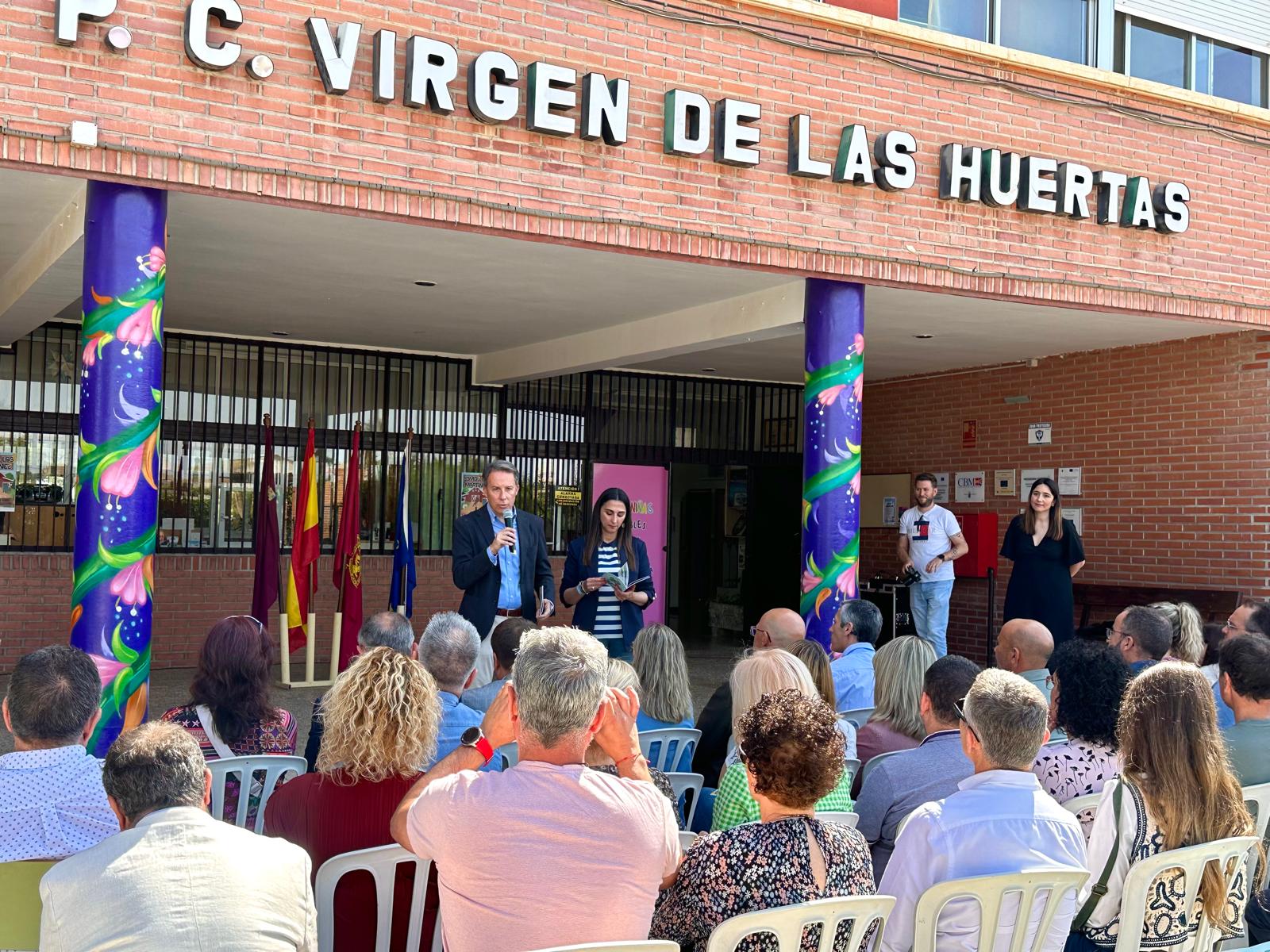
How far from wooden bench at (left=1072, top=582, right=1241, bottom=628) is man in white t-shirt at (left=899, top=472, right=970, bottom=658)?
1021mm

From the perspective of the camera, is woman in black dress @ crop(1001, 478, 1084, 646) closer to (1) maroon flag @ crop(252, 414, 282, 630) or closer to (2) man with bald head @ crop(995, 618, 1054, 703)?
(2) man with bald head @ crop(995, 618, 1054, 703)

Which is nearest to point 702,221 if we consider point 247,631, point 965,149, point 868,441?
point 965,149

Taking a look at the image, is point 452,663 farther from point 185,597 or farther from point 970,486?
point 970,486

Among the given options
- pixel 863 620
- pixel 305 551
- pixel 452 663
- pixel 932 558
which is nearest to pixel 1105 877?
pixel 452 663

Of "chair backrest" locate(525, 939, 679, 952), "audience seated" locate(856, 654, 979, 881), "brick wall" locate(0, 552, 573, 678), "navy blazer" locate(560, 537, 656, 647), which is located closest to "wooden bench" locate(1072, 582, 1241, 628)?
"navy blazer" locate(560, 537, 656, 647)

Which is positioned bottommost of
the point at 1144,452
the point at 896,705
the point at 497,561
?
the point at 896,705

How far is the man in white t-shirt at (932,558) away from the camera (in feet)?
31.1

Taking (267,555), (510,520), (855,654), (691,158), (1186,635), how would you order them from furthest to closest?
(267,555)
(691,158)
(510,520)
(1186,635)
(855,654)

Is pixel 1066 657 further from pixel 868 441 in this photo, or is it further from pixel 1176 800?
pixel 868 441

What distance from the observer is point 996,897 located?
2.62 meters

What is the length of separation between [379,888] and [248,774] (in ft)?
3.33

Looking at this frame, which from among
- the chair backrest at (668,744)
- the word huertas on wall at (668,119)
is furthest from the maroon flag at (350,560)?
the chair backrest at (668,744)

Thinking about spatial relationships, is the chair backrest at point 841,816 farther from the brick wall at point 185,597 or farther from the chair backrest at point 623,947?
the brick wall at point 185,597

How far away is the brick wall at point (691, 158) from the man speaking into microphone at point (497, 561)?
4.73ft
